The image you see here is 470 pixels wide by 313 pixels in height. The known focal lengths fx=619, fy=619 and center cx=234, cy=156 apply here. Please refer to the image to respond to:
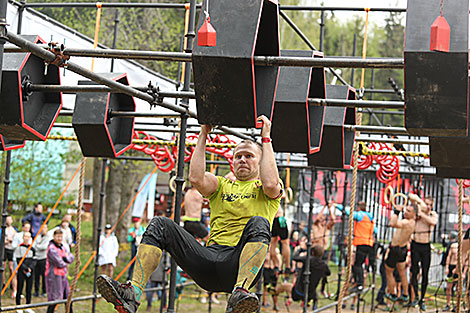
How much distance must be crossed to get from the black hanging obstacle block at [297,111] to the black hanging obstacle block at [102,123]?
1.42 m

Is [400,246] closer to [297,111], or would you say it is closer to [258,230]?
[297,111]

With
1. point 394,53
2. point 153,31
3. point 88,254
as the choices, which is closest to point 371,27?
point 394,53

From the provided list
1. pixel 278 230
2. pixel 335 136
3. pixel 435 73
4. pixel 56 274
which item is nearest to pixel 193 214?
pixel 278 230

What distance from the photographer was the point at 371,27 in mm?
33688

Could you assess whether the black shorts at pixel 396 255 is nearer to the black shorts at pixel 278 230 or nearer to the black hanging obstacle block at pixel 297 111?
the black shorts at pixel 278 230

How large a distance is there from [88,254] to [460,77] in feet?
53.6

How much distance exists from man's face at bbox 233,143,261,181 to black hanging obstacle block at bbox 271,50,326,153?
0.15 m

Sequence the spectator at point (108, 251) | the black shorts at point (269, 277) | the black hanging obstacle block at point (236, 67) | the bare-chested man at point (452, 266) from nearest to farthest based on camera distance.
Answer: the black hanging obstacle block at point (236, 67) < the black shorts at point (269, 277) < the bare-chested man at point (452, 266) < the spectator at point (108, 251)

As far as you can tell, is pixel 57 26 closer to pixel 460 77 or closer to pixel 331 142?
pixel 331 142

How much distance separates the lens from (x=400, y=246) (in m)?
10.4

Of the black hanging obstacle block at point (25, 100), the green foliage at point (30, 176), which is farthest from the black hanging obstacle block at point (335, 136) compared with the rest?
the green foliage at point (30, 176)

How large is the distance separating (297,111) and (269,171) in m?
0.44

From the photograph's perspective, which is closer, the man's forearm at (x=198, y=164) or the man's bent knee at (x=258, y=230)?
the man's bent knee at (x=258, y=230)

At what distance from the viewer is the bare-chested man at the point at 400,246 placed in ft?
32.8
